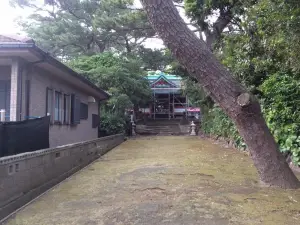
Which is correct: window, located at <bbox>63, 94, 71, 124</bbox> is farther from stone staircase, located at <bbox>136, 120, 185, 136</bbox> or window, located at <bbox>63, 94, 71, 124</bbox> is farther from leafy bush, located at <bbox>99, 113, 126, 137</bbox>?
stone staircase, located at <bbox>136, 120, 185, 136</bbox>

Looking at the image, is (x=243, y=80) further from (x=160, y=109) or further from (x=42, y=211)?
(x=160, y=109)

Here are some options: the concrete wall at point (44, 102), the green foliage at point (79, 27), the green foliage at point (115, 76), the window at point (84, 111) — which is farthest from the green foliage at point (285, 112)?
the green foliage at point (79, 27)

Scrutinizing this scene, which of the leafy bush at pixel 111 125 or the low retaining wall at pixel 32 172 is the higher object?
the leafy bush at pixel 111 125

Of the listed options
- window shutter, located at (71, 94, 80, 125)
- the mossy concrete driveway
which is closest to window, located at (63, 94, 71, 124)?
window shutter, located at (71, 94, 80, 125)

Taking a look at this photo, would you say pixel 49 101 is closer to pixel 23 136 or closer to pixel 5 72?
pixel 5 72

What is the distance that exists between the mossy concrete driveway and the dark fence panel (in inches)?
36.8

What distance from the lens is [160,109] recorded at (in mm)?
30234

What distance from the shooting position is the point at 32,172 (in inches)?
179

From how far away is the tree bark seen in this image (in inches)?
181

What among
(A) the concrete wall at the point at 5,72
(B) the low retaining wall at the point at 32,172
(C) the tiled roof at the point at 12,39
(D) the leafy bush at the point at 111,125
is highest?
(C) the tiled roof at the point at 12,39

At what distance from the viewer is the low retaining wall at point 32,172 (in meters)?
3.70

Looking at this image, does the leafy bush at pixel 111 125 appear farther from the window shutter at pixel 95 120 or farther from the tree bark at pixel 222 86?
the tree bark at pixel 222 86

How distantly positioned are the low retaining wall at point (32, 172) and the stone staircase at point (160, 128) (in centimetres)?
1516

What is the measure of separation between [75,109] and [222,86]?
23.3 ft
